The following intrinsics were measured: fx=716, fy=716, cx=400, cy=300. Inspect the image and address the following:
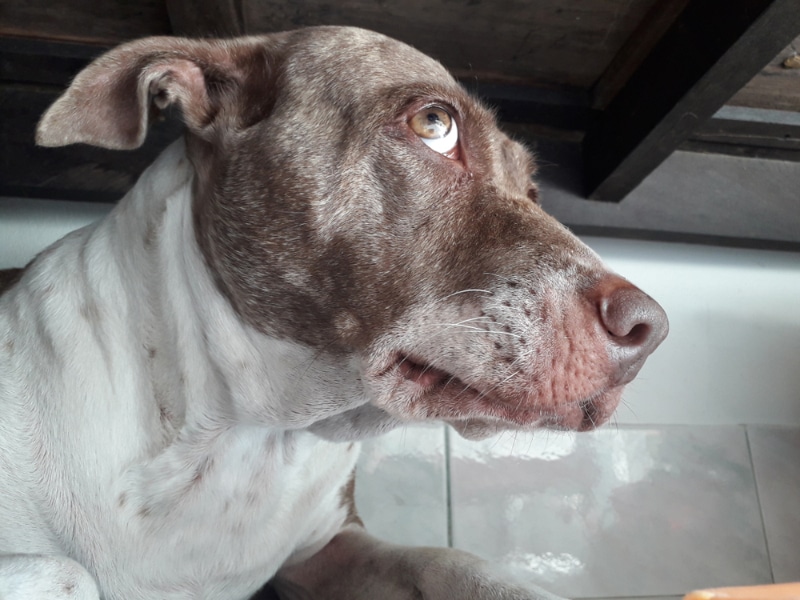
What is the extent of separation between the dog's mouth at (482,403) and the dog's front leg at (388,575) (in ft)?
1.26

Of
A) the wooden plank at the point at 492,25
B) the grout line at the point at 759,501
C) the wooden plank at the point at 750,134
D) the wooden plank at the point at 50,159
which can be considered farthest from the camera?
the wooden plank at the point at 750,134

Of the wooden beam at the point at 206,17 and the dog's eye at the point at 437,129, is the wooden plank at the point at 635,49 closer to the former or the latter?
the dog's eye at the point at 437,129

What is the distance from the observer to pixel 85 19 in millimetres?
2402

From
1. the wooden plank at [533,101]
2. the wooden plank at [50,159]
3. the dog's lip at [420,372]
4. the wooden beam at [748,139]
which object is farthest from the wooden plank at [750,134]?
the wooden plank at [50,159]

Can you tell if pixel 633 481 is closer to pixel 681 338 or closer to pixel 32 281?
pixel 681 338

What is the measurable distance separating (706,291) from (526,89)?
1316 millimetres

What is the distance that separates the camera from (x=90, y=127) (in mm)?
1540

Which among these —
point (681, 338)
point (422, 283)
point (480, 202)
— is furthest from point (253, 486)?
point (681, 338)

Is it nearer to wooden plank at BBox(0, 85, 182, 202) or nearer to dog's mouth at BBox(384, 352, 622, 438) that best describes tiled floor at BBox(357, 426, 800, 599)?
dog's mouth at BBox(384, 352, 622, 438)

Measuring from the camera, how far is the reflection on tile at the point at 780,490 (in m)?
2.69

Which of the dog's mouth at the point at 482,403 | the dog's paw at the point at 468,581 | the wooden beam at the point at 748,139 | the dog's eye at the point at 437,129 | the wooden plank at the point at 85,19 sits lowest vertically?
the dog's paw at the point at 468,581

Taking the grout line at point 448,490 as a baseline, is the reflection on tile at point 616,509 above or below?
below

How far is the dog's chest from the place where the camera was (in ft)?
5.19

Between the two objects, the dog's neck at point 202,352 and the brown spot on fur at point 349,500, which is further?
the brown spot on fur at point 349,500
